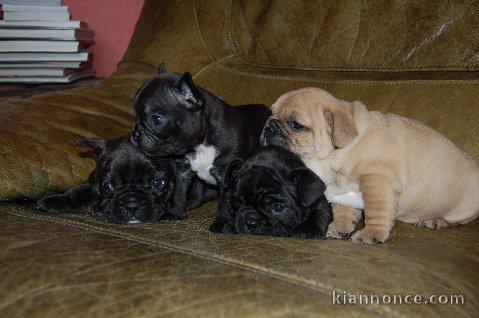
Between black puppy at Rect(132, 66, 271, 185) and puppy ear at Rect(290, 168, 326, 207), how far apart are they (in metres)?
0.35

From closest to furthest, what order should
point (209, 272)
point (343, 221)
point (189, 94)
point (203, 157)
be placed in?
point (209, 272) < point (343, 221) < point (189, 94) < point (203, 157)

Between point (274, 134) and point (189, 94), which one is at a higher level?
point (189, 94)

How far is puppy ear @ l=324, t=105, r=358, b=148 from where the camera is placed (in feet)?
7.82

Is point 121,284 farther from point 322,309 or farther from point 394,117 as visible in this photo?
point 394,117

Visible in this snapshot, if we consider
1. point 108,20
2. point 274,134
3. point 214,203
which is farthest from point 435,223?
point 108,20

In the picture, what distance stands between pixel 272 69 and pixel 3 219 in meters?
1.82

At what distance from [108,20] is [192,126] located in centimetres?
242

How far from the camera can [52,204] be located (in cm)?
241

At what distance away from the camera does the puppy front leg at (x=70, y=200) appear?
2.39 metres

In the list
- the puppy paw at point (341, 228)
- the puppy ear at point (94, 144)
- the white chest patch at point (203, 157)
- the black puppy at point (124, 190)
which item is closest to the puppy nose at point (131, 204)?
the black puppy at point (124, 190)

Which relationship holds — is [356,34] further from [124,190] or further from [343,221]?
[124,190]

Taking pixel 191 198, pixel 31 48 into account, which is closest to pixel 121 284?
pixel 191 198

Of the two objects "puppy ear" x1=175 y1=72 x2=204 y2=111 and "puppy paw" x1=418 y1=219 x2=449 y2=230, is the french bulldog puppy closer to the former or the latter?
"puppy paw" x1=418 y1=219 x2=449 y2=230

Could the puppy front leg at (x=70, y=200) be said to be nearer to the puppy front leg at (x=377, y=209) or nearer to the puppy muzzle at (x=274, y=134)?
the puppy muzzle at (x=274, y=134)
